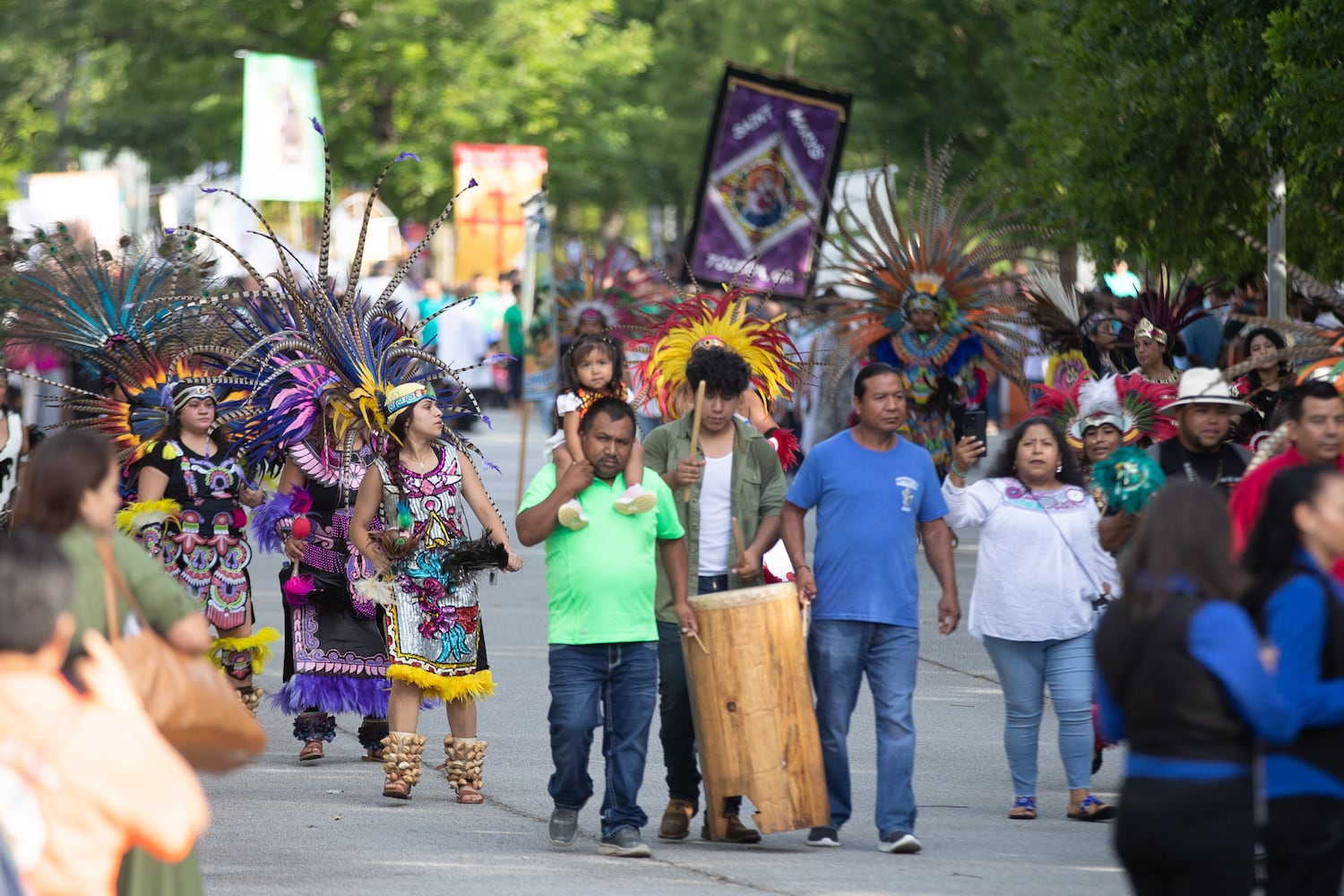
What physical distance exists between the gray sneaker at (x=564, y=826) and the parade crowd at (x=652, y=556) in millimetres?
14

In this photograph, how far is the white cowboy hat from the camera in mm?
7578

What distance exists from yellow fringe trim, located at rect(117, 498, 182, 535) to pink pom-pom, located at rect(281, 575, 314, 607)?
77 cm

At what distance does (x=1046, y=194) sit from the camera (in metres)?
14.6

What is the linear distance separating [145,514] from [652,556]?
310 cm

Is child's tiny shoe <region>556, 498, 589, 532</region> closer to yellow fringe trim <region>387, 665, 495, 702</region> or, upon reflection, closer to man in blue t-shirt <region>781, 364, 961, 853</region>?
man in blue t-shirt <region>781, 364, 961, 853</region>

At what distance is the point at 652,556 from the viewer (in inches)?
282

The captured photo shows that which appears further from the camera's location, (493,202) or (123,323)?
(493,202)

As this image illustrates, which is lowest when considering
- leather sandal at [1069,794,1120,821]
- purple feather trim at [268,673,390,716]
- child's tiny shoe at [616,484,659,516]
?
leather sandal at [1069,794,1120,821]

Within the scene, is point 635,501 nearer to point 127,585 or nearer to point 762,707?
point 762,707

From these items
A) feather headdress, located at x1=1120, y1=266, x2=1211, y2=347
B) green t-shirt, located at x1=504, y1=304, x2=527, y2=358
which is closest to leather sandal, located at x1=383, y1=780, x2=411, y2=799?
feather headdress, located at x1=1120, y1=266, x2=1211, y2=347

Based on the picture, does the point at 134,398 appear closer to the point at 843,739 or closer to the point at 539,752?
the point at 539,752

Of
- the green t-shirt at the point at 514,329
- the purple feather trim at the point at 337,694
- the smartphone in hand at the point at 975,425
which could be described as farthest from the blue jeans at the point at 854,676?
the green t-shirt at the point at 514,329

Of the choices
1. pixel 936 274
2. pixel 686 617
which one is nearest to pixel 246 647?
pixel 686 617

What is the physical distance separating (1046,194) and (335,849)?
882cm
